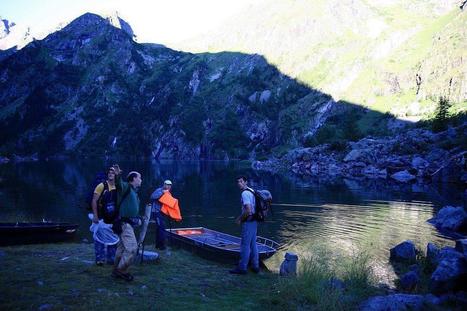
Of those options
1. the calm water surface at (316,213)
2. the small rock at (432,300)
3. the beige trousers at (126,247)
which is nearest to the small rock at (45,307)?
the beige trousers at (126,247)

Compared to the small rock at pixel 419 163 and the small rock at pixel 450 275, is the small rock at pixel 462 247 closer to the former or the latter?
the small rock at pixel 450 275

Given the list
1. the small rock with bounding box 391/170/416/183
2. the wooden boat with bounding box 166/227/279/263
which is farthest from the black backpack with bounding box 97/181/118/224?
the small rock with bounding box 391/170/416/183

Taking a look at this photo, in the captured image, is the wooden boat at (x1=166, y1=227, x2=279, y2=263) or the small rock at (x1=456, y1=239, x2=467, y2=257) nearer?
the small rock at (x1=456, y1=239, x2=467, y2=257)

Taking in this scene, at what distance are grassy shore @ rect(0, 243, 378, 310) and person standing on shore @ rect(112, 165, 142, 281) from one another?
1.71 ft

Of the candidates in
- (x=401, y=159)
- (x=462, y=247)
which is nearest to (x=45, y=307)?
(x=462, y=247)

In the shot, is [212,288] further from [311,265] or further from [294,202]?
[294,202]

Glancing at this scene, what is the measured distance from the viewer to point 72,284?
13734 mm

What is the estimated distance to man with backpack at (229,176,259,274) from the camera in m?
17.8

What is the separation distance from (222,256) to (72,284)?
33.3 ft

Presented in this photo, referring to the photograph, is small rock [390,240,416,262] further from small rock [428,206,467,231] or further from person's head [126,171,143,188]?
person's head [126,171,143,188]

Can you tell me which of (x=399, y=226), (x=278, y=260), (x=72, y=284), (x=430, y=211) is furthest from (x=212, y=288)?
(x=430, y=211)

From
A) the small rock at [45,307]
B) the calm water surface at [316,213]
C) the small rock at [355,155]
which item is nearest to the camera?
the small rock at [45,307]

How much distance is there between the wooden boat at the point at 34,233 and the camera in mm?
A: 25594

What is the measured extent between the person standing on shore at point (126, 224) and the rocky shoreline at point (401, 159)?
8438 cm
